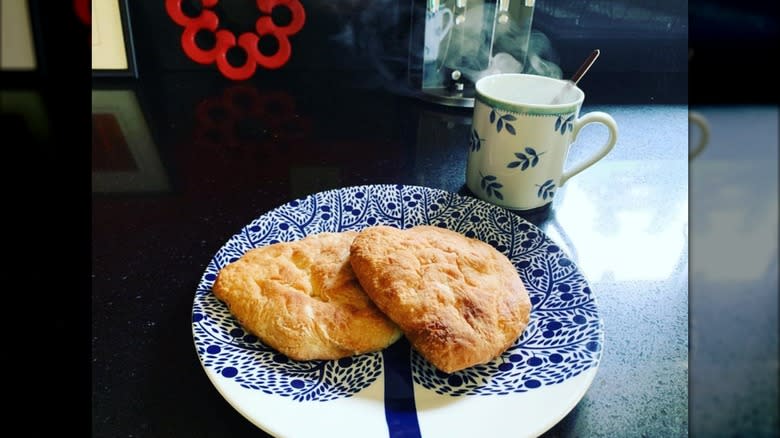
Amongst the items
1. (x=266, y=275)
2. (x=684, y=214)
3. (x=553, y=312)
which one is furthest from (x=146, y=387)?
(x=684, y=214)

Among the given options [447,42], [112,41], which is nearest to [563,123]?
[447,42]

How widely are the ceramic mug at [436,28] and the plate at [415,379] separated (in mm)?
629

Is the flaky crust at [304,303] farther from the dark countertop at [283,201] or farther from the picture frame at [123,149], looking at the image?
the picture frame at [123,149]

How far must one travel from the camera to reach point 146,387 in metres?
0.53

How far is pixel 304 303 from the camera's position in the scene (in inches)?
20.9

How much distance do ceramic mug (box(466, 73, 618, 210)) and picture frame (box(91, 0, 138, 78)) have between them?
0.81 meters

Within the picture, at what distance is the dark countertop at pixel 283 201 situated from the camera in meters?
0.53

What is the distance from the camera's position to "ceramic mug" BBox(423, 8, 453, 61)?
1096 millimetres

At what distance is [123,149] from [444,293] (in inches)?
28.4
